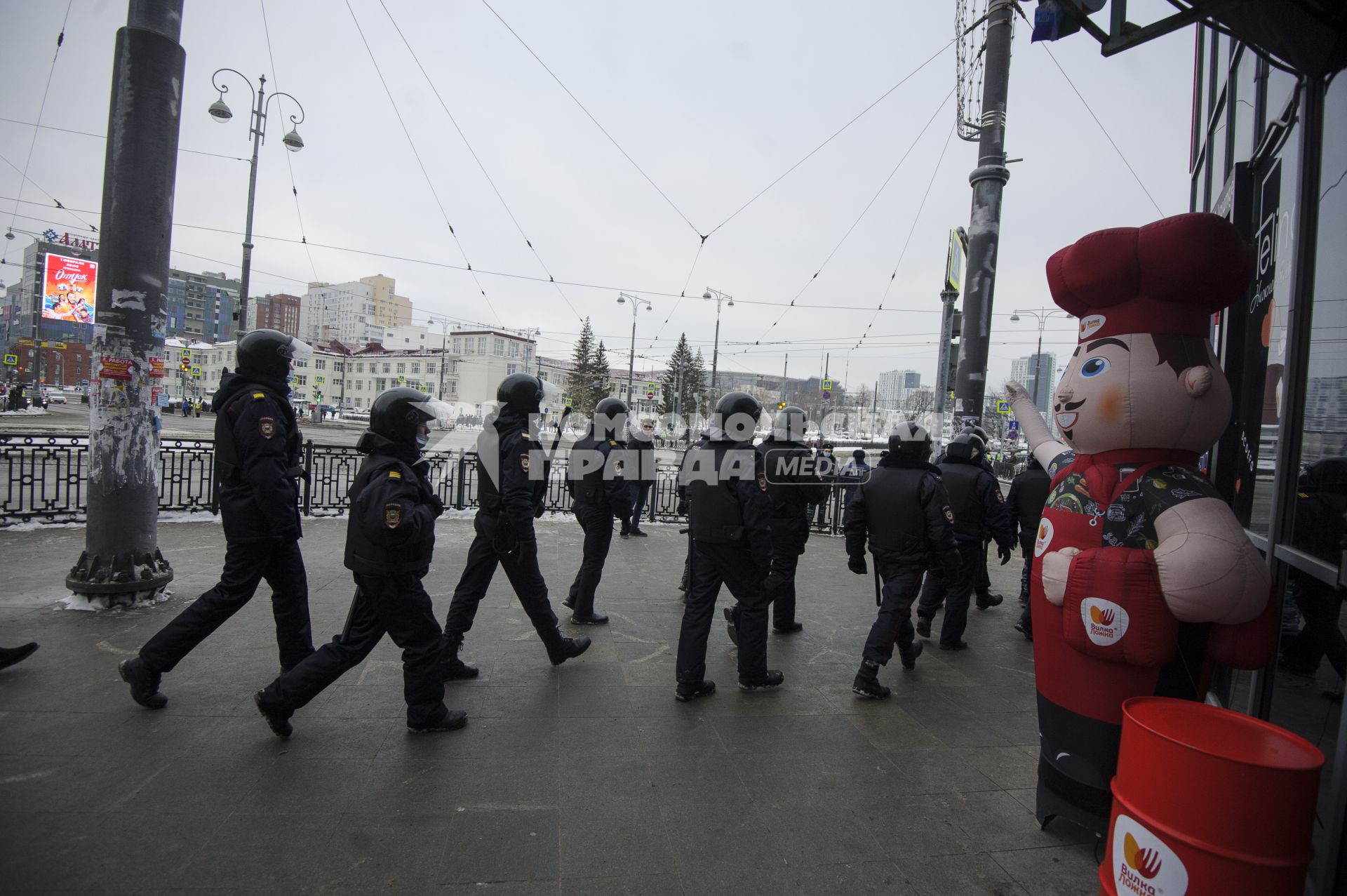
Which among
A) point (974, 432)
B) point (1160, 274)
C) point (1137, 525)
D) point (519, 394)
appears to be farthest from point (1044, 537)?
point (974, 432)

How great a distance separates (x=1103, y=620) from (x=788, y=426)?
2950 millimetres

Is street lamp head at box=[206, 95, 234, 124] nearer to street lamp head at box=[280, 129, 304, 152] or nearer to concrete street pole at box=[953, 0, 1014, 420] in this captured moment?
street lamp head at box=[280, 129, 304, 152]

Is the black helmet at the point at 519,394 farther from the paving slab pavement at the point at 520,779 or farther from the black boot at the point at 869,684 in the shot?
the black boot at the point at 869,684

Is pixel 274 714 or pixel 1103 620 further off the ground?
pixel 1103 620

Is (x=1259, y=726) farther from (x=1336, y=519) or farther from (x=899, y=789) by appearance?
(x=899, y=789)

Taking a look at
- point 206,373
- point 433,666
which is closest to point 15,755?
point 433,666

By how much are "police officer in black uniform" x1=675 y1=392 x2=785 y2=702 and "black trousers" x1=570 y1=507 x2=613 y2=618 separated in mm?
1597

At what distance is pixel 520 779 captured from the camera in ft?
10.9

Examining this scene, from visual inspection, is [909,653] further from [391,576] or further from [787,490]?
[391,576]

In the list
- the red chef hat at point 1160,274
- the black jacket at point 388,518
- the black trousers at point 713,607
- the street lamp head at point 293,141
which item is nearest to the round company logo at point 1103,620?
the red chef hat at point 1160,274

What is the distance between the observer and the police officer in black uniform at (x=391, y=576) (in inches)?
139

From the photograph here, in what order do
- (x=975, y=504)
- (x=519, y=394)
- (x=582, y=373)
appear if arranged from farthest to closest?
(x=582, y=373), (x=975, y=504), (x=519, y=394)

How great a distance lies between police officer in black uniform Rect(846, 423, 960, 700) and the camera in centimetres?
467

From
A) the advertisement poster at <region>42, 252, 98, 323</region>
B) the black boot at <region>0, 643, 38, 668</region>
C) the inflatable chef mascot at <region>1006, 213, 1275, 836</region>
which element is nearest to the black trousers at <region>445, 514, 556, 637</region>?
the black boot at <region>0, 643, 38, 668</region>
